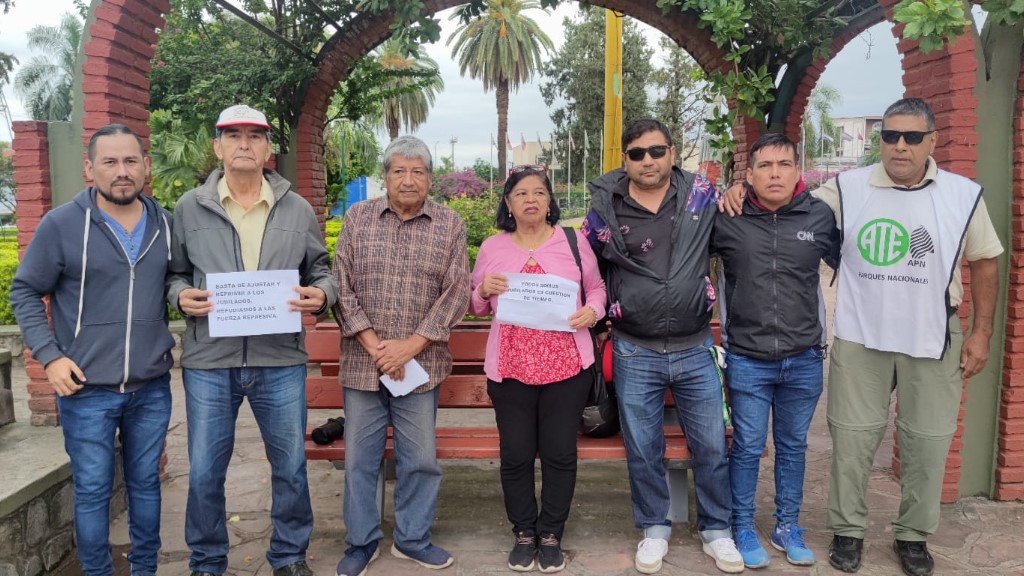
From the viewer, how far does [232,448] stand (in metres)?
3.26

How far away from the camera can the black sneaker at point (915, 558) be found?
344 cm

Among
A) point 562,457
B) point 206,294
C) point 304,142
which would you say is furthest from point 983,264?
point 304,142

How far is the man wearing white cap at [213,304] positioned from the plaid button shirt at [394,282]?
129mm

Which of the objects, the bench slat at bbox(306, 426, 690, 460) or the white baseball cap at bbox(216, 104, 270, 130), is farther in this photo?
the bench slat at bbox(306, 426, 690, 460)

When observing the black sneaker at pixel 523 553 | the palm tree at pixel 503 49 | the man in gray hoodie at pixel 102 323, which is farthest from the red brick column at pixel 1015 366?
the palm tree at pixel 503 49

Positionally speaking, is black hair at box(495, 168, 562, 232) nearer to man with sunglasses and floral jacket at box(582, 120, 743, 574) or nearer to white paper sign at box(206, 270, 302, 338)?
man with sunglasses and floral jacket at box(582, 120, 743, 574)

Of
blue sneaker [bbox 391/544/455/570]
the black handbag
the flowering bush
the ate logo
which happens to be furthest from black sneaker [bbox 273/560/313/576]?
the flowering bush

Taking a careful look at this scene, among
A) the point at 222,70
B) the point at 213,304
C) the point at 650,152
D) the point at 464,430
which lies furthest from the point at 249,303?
the point at 222,70

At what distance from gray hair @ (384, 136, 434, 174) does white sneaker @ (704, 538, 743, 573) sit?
7.56ft

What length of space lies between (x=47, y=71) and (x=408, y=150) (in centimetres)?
5827

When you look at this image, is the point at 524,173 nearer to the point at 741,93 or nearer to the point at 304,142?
the point at 741,93

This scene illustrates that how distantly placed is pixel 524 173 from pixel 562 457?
53.7 inches

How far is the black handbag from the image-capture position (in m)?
3.64

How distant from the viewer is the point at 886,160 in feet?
11.0
